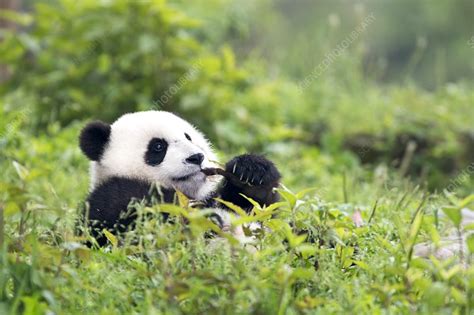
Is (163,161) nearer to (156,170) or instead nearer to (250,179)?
(156,170)

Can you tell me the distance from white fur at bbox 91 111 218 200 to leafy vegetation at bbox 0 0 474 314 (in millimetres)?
344

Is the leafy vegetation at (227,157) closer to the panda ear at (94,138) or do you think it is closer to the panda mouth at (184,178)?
the panda ear at (94,138)

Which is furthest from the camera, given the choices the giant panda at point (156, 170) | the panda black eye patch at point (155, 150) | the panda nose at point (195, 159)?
the panda black eye patch at point (155, 150)

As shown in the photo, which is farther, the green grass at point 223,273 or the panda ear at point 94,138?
the panda ear at point 94,138

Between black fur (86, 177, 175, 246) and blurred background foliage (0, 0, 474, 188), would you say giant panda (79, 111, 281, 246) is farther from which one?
blurred background foliage (0, 0, 474, 188)

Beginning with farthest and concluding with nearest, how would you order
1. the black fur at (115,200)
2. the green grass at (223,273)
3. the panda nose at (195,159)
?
the panda nose at (195,159)
the black fur at (115,200)
the green grass at (223,273)

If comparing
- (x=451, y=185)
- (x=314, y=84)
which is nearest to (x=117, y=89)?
(x=314, y=84)

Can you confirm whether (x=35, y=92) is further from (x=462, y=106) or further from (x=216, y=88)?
(x=462, y=106)

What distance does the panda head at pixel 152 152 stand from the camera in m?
3.72

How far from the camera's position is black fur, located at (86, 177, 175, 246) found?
3391 mm

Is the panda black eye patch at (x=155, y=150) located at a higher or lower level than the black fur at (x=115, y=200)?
higher

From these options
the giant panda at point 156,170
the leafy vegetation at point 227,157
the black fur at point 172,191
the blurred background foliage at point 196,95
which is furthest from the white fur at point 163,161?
the blurred background foliage at point 196,95

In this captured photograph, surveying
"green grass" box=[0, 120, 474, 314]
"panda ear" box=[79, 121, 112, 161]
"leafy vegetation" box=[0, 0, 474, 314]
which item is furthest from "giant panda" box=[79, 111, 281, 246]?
"green grass" box=[0, 120, 474, 314]

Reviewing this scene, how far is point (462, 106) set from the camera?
7617 mm
